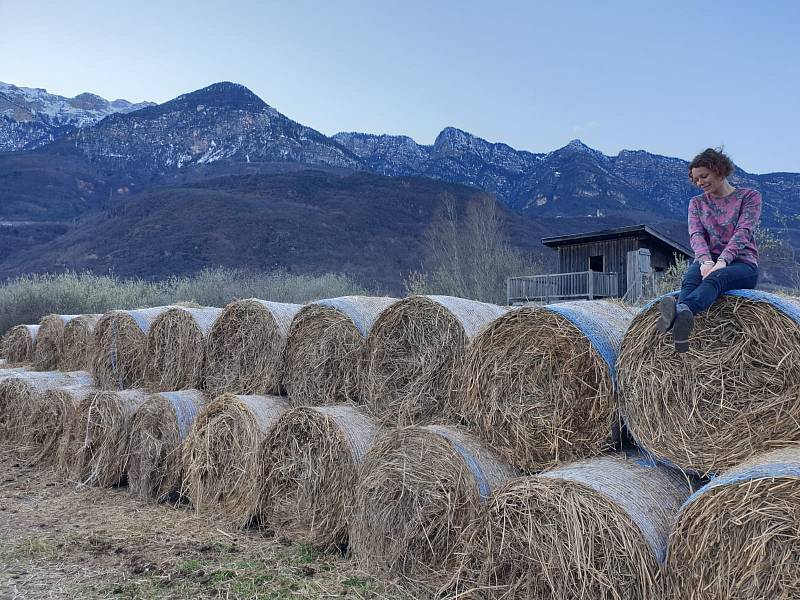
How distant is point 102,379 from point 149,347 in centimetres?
122

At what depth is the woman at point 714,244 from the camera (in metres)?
3.35

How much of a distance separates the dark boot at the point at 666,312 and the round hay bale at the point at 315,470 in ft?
7.71

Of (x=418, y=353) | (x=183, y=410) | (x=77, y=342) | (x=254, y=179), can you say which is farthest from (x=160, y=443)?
(x=254, y=179)

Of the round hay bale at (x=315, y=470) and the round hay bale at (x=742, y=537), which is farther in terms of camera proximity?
the round hay bale at (x=315, y=470)

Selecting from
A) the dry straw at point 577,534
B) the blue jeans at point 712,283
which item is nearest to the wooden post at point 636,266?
the blue jeans at point 712,283

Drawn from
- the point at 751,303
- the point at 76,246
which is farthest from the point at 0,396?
the point at 76,246

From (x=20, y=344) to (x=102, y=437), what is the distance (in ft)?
19.2

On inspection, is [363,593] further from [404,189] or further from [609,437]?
[404,189]

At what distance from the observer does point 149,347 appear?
7.46 m

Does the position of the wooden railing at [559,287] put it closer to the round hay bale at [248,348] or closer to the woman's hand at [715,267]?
the round hay bale at [248,348]

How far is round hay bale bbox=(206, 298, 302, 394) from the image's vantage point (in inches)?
244

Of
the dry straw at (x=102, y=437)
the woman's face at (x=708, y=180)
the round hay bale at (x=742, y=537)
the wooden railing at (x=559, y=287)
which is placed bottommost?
the dry straw at (x=102, y=437)

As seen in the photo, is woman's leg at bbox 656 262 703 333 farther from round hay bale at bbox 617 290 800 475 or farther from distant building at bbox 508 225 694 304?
distant building at bbox 508 225 694 304

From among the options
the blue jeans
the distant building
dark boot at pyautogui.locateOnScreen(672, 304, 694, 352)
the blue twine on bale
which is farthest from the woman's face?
the distant building
